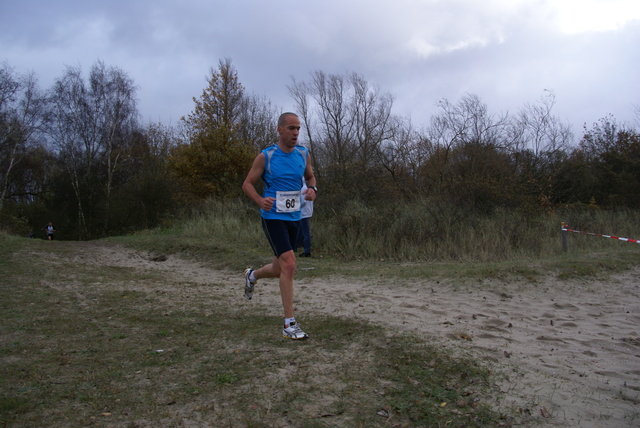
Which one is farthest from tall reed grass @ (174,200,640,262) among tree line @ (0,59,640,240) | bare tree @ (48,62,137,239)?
bare tree @ (48,62,137,239)

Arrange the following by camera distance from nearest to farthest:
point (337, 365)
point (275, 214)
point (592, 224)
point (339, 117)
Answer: point (337, 365)
point (275, 214)
point (592, 224)
point (339, 117)

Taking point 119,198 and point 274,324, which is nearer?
point 274,324

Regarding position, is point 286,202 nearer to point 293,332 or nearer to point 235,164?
point 293,332

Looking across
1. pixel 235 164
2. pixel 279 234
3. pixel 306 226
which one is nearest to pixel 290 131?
pixel 279 234

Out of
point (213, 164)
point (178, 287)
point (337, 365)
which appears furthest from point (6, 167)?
point (337, 365)

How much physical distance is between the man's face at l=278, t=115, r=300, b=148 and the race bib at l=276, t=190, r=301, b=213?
465 mm

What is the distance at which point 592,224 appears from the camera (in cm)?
1280

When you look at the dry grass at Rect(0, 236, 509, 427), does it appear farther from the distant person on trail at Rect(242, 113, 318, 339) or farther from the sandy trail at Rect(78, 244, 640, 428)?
the distant person on trail at Rect(242, 113, 318, 339)

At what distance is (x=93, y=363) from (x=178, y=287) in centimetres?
374

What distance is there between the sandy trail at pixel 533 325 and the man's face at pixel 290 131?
6.43 ft

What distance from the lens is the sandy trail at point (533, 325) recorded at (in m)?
2.83

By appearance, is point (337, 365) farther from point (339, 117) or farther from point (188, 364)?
point (339, 117)

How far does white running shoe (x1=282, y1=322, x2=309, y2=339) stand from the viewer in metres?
3.96

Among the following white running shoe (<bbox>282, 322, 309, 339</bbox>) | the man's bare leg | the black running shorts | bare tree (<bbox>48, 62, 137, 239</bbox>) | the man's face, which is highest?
bare tree (<bbox>48, 62, 137, 239</bbox>)
